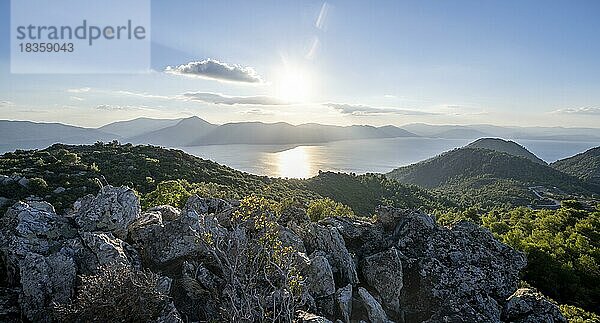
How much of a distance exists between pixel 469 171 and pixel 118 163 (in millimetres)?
92245

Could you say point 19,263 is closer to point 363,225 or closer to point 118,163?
point 363,225

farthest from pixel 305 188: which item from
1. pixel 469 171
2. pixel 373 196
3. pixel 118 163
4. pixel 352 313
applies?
pixel 469 171

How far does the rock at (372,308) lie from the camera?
835 cm

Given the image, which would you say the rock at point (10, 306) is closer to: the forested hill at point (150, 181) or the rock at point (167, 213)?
the rock at point (167, 213)

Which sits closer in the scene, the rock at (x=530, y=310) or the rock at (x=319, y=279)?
the rock at (x=530, y=310)

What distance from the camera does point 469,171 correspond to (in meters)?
101

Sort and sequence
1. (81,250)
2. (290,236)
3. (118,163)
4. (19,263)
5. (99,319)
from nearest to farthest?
(99,319) → (19,263) → (81,250) → (290,236) → (118,163)

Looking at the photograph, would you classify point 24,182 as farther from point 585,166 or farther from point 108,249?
point 585,166

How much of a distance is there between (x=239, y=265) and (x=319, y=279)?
8.03 feet

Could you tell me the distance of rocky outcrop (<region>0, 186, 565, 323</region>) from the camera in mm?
7656

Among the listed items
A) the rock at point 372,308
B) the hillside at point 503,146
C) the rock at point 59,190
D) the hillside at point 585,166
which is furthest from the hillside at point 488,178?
the rock at point 372,308

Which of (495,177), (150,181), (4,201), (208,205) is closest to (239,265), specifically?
(208,205)

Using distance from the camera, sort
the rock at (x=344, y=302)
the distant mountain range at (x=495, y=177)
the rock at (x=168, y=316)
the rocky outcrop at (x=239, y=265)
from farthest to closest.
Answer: the distant mountain range at (x=495, y=177)
the rock at (x=344, y=302)
the rocky outcrop at (x=239, y=265)
the rock at (x=168, y=316)

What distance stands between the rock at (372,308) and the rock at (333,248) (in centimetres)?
88
